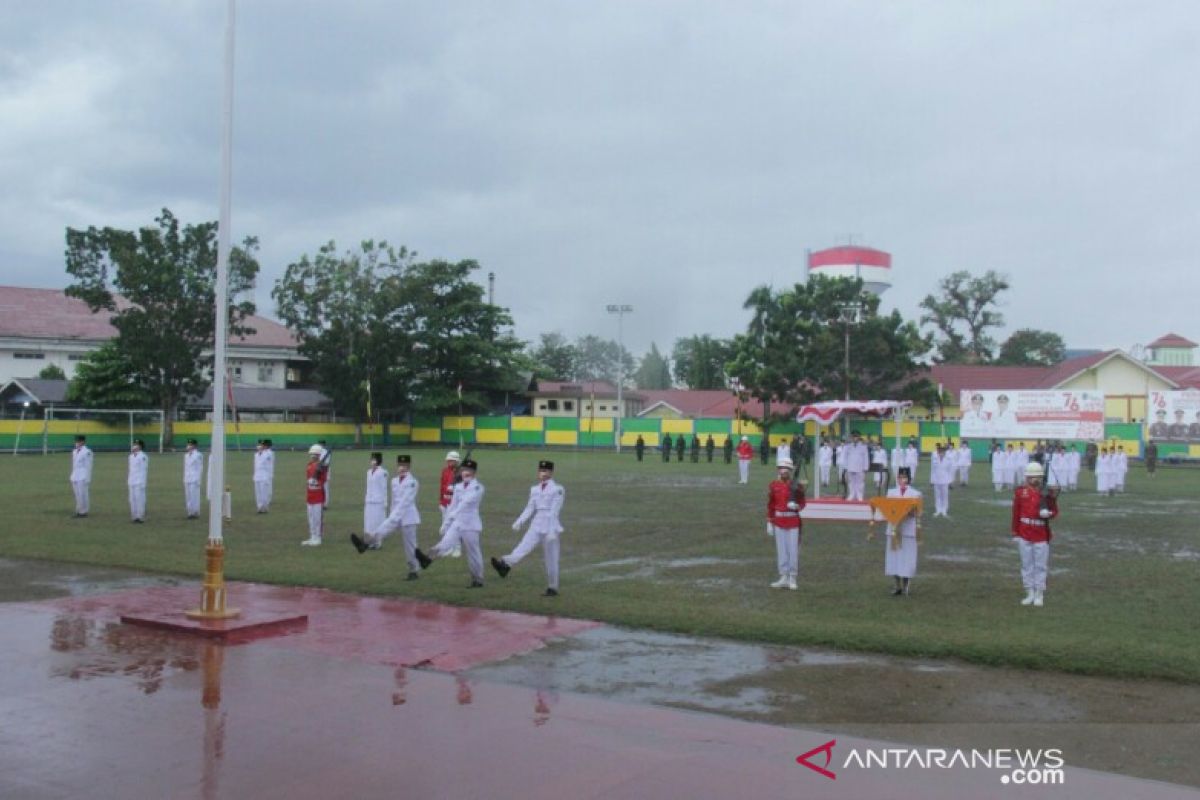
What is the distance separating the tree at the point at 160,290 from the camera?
56.1 metres

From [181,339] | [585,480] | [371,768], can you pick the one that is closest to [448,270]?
[181,339]

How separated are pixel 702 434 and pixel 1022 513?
181 feet

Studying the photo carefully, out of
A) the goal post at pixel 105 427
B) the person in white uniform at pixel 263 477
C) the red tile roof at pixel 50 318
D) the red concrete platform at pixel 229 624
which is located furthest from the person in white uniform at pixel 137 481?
the red tile roof at pixel 50 318

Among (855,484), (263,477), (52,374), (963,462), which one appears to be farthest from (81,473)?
(52,374)

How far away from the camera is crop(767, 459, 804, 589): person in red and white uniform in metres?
14.0

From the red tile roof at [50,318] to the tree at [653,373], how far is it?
191ft

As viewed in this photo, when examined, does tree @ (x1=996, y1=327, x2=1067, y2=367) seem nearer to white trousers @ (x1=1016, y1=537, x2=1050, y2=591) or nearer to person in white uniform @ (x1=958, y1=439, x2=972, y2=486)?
person in white uniform @ (x1=958, y1=439, x2=972, y2=486)

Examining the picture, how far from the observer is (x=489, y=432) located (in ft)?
237

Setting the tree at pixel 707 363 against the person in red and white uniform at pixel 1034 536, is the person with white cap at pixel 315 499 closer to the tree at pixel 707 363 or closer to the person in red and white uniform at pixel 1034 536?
the person in red and white uniform at pixel 1034 536

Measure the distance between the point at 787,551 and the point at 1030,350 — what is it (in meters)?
81.3

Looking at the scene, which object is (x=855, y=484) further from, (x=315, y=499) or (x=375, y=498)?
(x=315, y=499)

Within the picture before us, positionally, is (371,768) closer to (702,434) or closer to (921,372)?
(921,372)

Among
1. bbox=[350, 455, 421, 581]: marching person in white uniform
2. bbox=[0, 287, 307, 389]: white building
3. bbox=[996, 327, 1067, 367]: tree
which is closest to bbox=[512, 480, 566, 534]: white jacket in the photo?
bbox=[350, 455, 421, 581]: marching person in white uniform

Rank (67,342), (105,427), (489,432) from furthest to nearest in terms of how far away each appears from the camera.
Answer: (489,432), (67,342), (105,427)
